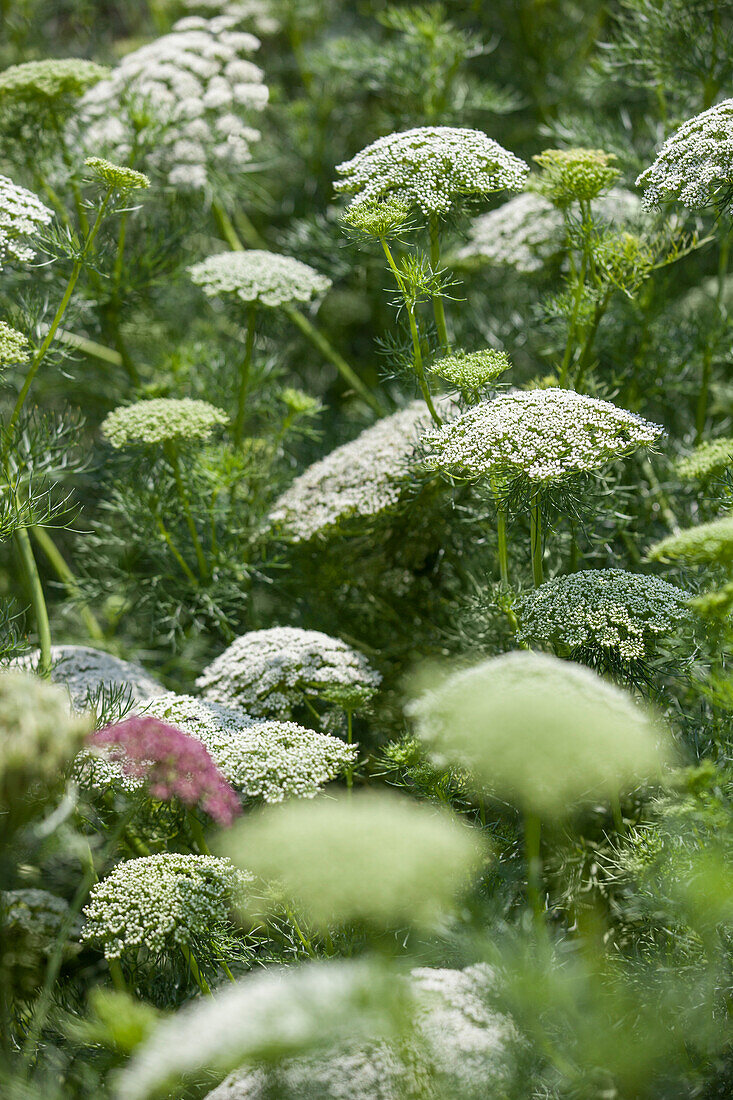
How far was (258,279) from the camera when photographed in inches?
121

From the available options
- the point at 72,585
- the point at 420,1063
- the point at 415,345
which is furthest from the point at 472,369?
the point at 72,585

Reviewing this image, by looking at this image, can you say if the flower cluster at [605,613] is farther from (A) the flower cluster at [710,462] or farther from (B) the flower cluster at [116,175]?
(B) the flower cluster at [116,175]

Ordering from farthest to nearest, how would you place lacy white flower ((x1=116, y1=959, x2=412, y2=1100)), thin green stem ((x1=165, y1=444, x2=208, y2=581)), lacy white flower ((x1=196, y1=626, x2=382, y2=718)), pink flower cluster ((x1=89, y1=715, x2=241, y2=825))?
1. thin green stem ((x1=165, y1=444, x2=208, y2=581))
2. lacy white flower ((x1=196, y1=626, x2=382, y2=718))
3. pink flower cluster ((x1=89, y1=715, x2=241, y2=825))
4. lacy white flower ((x1=116, y1=959, x2=412, y2=1100))

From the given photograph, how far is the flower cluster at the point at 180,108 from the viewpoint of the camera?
360 cm

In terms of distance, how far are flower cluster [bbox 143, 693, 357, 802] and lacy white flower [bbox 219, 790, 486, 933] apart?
9.4 inches

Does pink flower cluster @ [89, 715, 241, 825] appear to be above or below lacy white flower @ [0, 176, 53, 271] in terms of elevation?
below

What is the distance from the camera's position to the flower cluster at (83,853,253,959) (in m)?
1.92

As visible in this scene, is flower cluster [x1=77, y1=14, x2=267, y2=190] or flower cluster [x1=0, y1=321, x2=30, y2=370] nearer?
flower cluster [x1=0, y1=321, x2=30, y2=370]

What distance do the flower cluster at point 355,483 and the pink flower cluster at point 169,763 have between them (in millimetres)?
1173

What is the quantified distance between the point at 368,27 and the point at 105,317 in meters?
3.23

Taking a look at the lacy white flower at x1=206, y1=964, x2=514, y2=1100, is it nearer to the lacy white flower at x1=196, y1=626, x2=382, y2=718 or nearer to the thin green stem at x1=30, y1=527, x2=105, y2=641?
the lacy white flower at x1=196, y1=626, x2=382, y2=718

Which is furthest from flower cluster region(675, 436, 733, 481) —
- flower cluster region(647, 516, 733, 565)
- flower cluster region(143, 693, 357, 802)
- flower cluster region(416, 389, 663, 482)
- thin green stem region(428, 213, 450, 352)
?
flower cluster region(143, 693, 357, 802)

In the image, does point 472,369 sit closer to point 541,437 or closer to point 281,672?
point 541,437

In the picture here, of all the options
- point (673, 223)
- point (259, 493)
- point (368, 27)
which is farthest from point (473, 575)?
point (368, 27)
